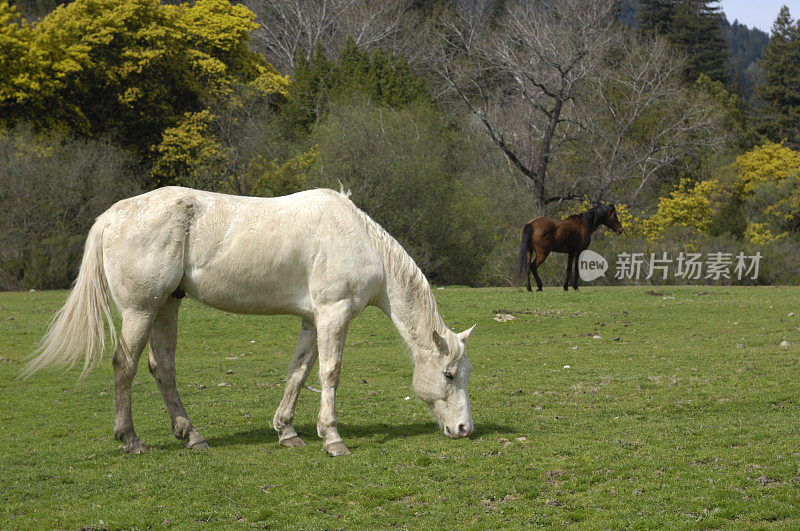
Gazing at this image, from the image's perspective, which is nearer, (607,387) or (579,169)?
(607,387)

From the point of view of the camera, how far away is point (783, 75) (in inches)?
2297

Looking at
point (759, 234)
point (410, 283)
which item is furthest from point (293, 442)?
point (759, 234)

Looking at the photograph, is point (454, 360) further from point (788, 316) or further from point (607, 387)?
point (788, 316)

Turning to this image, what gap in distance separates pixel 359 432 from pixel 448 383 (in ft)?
3.95

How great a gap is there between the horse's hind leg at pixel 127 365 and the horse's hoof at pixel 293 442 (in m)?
1.23

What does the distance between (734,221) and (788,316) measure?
25.6 meters

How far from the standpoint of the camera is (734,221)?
1590 inches

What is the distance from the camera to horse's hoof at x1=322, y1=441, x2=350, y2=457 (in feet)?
22.2

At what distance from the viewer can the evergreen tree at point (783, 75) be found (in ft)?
179

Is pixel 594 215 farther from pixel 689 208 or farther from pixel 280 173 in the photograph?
pixel 689 208

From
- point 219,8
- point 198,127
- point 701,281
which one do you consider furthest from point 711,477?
point 219,8

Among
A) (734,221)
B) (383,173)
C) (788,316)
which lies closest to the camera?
(788,316)

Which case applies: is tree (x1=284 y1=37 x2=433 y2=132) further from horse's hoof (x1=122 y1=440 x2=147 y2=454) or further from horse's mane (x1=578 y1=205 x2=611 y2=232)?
horse's hoof (x1=122 y1=440 x2=147 y2=454)

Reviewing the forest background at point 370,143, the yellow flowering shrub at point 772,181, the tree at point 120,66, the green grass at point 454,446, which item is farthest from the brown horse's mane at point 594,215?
the yellow flowering shrub at point 772,181
